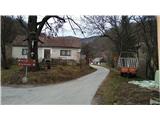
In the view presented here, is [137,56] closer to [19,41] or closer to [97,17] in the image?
[97,17]

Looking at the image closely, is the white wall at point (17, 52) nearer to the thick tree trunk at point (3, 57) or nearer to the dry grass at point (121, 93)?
the thick tree trunk at point (3, 57)

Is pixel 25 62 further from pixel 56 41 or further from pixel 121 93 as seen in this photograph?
pixel 121 93

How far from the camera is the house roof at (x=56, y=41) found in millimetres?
4355

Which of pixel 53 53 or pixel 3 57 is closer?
pixel 3 57

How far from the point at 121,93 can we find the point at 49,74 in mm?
923

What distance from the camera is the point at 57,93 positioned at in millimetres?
4223

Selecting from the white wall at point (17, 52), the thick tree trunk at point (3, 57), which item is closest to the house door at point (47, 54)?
the white wall at point (17, 52)

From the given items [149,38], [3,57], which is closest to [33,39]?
[3,57]

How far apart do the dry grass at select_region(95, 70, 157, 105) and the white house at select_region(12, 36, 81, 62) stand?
1.71 ft

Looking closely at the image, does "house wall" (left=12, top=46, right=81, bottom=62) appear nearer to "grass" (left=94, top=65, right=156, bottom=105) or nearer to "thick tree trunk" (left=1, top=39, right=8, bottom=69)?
"thick tree trunk" (left=1, top=39, right=8, bottom=69)
